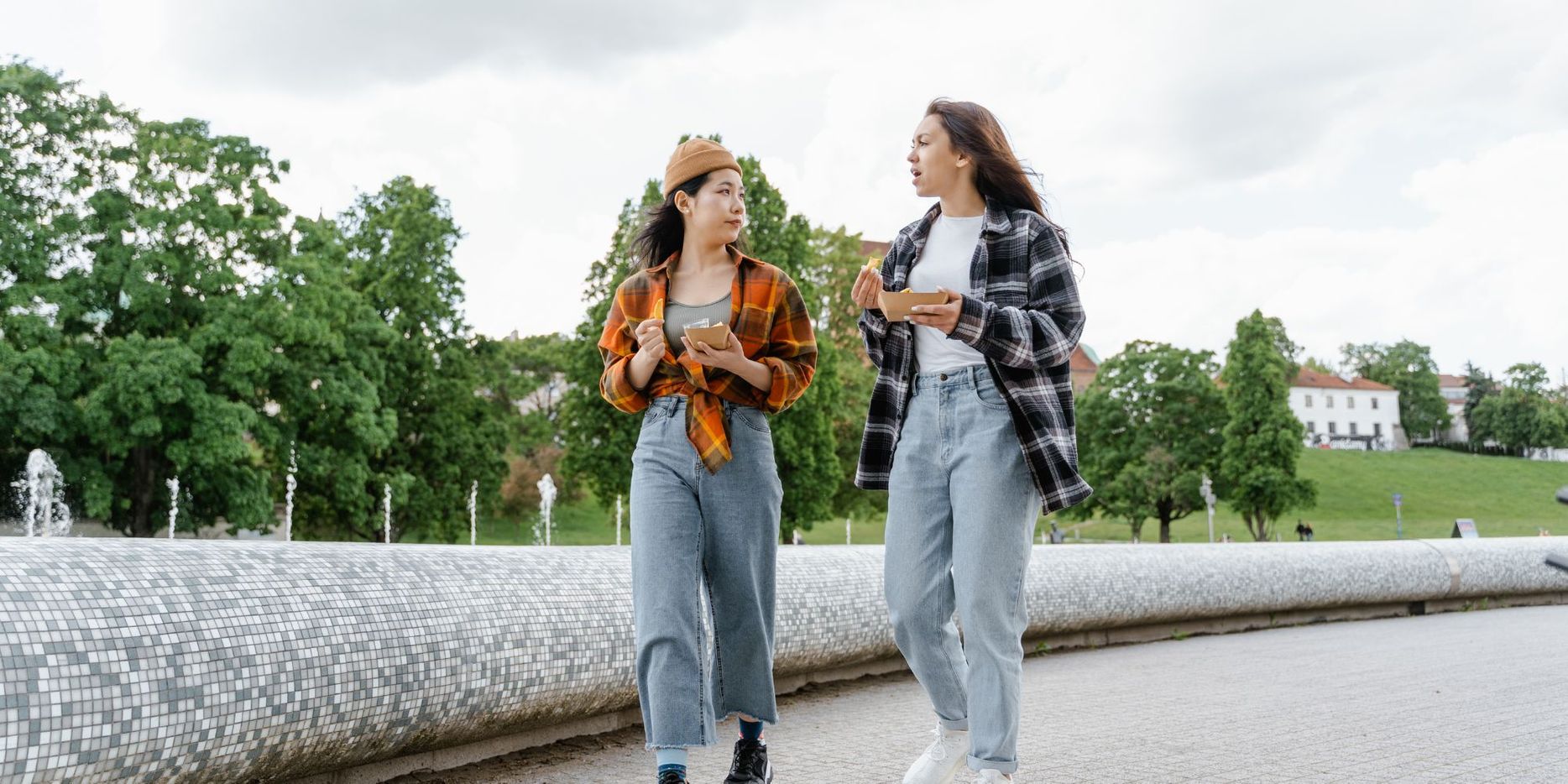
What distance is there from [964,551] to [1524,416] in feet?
414

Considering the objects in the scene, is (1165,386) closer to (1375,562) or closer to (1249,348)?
(1249,348)

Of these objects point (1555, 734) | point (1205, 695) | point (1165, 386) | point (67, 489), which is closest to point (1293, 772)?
point (1555, 734)

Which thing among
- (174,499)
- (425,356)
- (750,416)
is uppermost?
(425,356)

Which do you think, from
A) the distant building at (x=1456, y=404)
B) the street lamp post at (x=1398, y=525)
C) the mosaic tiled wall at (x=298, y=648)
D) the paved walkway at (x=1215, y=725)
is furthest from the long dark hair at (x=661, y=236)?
the distant building at (x=1456, y=404)

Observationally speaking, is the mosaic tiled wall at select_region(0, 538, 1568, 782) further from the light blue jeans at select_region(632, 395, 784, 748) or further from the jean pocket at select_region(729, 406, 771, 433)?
the jean pocket at select_region(729, 406, 771, 433)

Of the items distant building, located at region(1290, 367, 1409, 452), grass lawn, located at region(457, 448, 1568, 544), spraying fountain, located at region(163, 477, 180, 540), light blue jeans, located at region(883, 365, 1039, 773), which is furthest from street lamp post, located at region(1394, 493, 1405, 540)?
distant building, located at region(1290, 367, 1409, 452)

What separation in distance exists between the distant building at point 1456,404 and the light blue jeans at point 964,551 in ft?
444

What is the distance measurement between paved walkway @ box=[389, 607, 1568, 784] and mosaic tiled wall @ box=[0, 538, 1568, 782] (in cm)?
39

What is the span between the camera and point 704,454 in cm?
389


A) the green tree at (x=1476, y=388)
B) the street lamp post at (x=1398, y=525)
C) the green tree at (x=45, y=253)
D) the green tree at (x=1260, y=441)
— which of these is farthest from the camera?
the green tree at (x=1476, y=388)

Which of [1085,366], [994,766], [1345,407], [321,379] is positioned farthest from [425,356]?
[1345,407]

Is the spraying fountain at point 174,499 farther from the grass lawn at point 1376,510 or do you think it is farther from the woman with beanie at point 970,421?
the woman with beanie at point 970,421

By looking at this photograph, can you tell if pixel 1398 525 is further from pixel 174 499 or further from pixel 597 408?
pixel 174 499

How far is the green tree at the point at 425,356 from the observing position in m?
34.6
